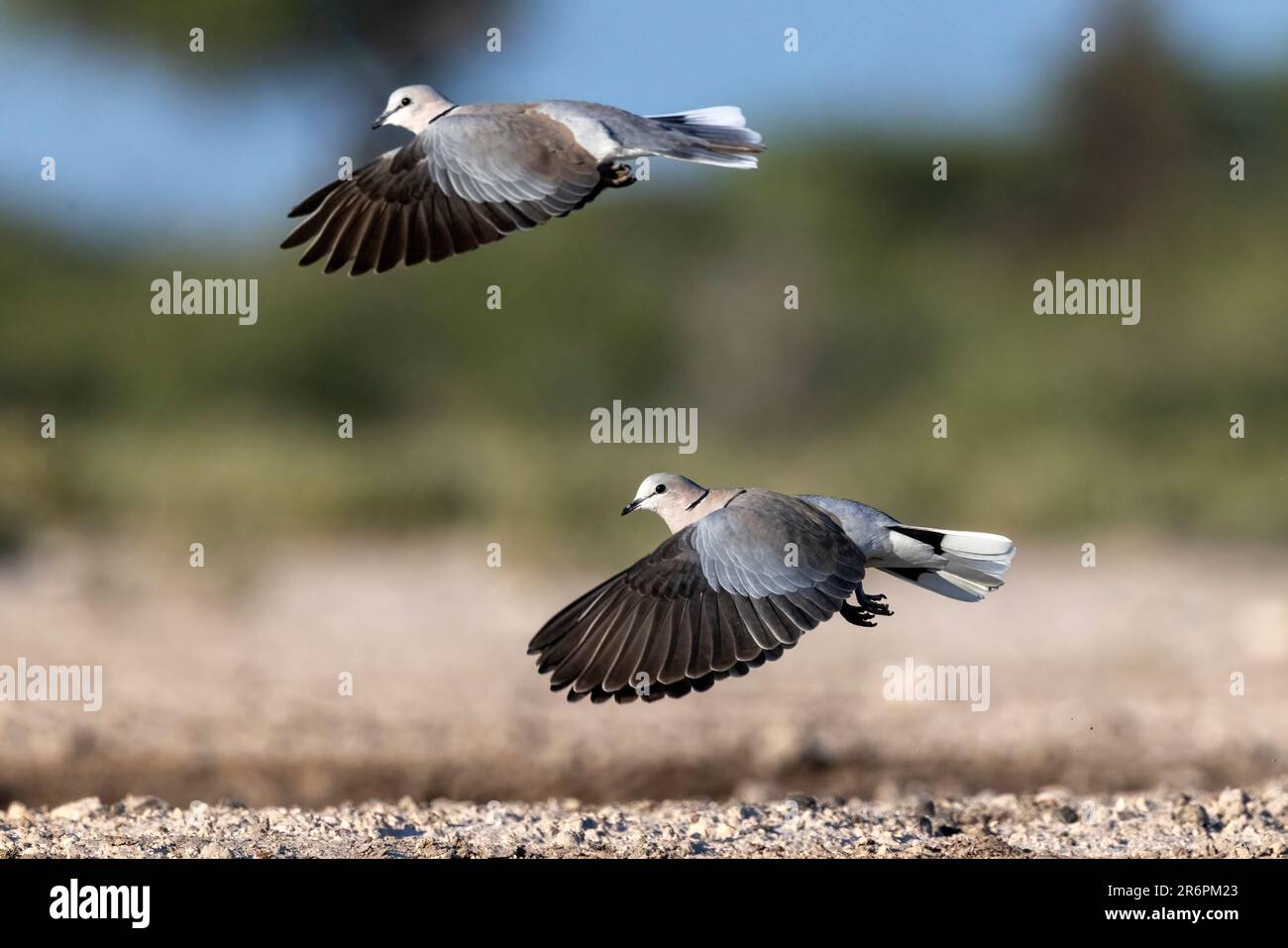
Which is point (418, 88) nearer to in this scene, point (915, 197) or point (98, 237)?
point (98, 237)

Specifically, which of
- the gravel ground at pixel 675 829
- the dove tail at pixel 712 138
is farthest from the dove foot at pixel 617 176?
the gravel ground at pixel 675 829

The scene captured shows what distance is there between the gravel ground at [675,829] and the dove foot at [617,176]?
1.93 meters

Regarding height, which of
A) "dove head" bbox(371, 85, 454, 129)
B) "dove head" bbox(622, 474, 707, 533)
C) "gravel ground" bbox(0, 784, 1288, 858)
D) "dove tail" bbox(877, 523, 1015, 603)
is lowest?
"gravel ground" bbox(0, 784, 1288, 858)

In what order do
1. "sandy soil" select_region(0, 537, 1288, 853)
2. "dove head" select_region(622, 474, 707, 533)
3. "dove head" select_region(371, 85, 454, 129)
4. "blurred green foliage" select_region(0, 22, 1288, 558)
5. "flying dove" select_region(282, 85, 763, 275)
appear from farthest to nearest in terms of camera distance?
"blurred green foliage" select_region(0, 22, 1288, 558), "sandy soil" select_region(0, 537, 1288, 853), "dove head" select_region(371, 85, 454, 129), "dove head" select_region(622, 474, 707, 533), "flying dove" select_region(282, 85, 763, 275)

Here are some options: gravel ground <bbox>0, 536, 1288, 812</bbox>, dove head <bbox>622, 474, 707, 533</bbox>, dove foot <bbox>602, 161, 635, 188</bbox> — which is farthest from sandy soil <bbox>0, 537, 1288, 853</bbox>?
dove foot <bbox>602, 161, 635, 188</bbox>

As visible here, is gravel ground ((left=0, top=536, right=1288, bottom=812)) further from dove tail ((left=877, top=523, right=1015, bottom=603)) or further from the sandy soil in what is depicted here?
dove tail ((left=877, top=523, right=1015, bottom=603))

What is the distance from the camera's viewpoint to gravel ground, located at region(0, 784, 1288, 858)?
5742 mm

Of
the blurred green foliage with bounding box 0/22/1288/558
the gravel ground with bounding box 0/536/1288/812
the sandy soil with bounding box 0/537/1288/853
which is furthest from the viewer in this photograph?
the blurred green foliage with bounding box 0/22/1288/558

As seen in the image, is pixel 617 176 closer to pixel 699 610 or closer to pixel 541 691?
pixel 699 610

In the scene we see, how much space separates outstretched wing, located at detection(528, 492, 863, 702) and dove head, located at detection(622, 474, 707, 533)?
35cm

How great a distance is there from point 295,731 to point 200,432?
8215 mm

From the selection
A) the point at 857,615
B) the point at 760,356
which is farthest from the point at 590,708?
the point at 760,356

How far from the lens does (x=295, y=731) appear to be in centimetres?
797
